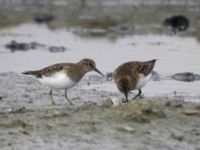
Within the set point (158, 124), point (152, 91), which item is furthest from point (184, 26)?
point (158, 124)

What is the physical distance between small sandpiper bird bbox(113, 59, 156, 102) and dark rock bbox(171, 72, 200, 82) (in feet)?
11.3

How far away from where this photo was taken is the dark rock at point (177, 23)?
2623cm

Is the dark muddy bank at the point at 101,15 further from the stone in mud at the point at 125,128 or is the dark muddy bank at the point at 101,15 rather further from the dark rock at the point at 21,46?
the stone in mud at the point at 125,128

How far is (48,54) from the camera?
19.2m

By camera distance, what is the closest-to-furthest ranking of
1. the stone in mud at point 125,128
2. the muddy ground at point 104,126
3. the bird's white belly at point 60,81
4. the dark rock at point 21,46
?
the muddy ground at point 104,126, the stone in mud at point 125,128, the bird's white belly at point 60,81, the dark rock at point 21,46

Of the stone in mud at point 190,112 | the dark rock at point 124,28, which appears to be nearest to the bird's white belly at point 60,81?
the stone in mud at point 190,112

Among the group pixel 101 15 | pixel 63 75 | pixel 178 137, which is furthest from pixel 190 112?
pixel 101 15

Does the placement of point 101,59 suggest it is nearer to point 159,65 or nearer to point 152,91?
point 159,65

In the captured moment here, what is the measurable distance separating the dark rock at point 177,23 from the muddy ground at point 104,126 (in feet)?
50.8

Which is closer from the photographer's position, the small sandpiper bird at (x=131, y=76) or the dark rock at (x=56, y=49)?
the small sandpiper bird at (x=131, y=76)

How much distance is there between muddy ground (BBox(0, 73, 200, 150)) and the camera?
26.7 feet

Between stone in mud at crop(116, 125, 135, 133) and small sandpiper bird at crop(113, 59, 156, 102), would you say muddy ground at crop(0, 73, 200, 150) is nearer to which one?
stone in mud at crop(116, 125, 135, 133)

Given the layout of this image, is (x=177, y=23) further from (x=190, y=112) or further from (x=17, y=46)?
(x=190, y=112)

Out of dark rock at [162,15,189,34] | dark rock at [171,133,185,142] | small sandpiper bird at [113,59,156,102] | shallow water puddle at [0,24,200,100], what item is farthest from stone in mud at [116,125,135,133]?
dark rock at [162,15,189,34]
